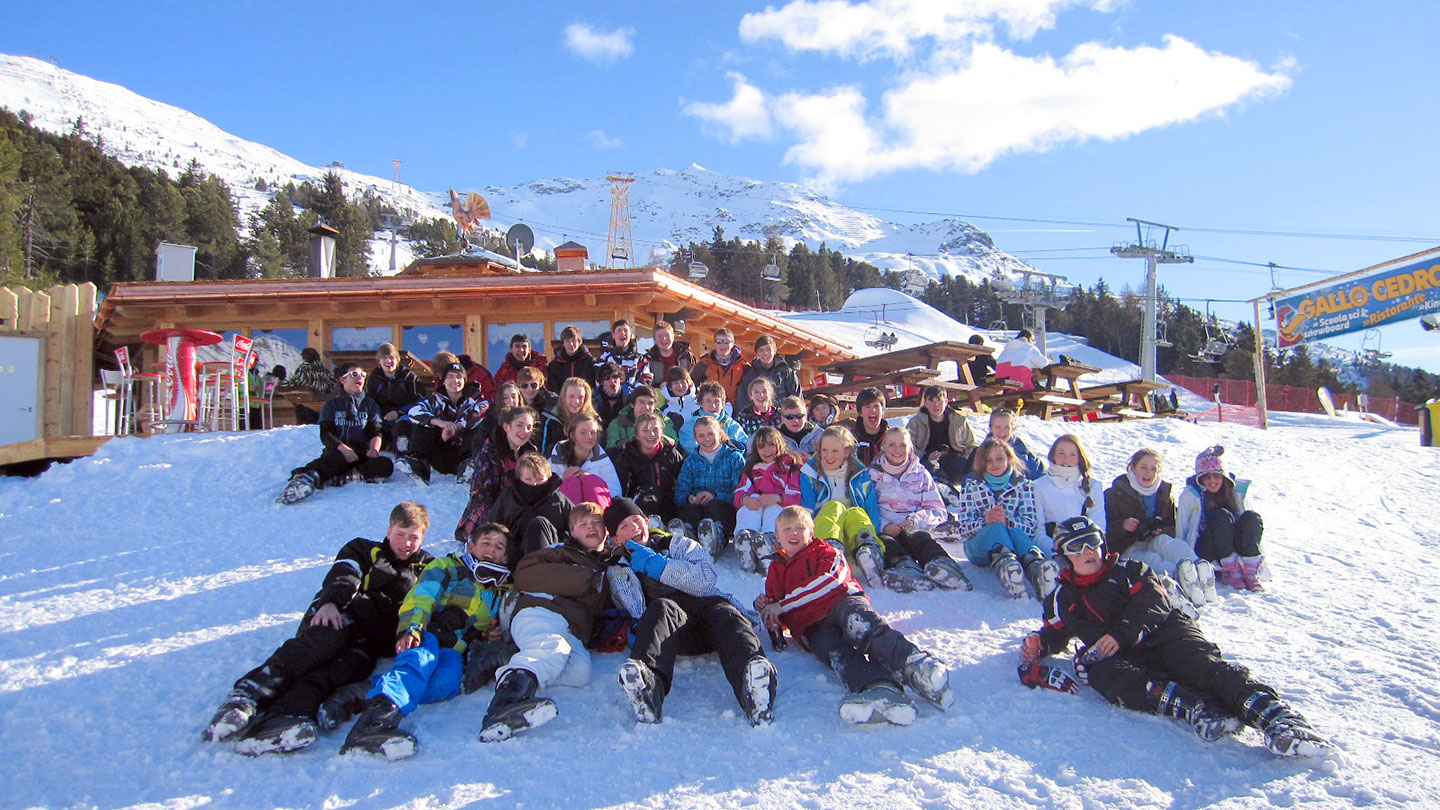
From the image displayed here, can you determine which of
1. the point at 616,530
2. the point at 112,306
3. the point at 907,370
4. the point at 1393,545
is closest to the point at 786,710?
the point at 616,530

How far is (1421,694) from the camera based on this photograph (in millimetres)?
3426

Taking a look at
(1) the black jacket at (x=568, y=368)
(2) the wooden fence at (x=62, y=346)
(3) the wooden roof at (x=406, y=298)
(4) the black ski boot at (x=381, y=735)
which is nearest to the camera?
(4) the black ski boot at (x=381, y=735)

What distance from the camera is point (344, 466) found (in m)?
6.89

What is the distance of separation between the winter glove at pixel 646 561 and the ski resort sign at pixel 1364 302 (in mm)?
17718

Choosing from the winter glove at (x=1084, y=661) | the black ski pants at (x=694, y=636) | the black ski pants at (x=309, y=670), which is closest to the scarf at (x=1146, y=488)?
the winter glove at (x=1084, y=661)

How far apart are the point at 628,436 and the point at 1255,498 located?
607 cm

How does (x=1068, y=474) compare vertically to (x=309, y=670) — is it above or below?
above

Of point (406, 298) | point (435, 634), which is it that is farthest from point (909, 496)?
point (406, 298)

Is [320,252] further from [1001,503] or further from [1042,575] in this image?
[1042,575]

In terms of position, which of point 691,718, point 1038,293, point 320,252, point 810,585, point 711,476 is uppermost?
point 1038,293

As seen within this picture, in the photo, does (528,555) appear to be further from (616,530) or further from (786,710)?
(786,710)

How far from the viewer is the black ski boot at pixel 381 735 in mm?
2822

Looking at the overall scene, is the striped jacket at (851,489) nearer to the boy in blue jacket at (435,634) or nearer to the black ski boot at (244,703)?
A: the boy in blue jacket at (435,634)

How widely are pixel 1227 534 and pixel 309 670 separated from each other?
4850 mm
